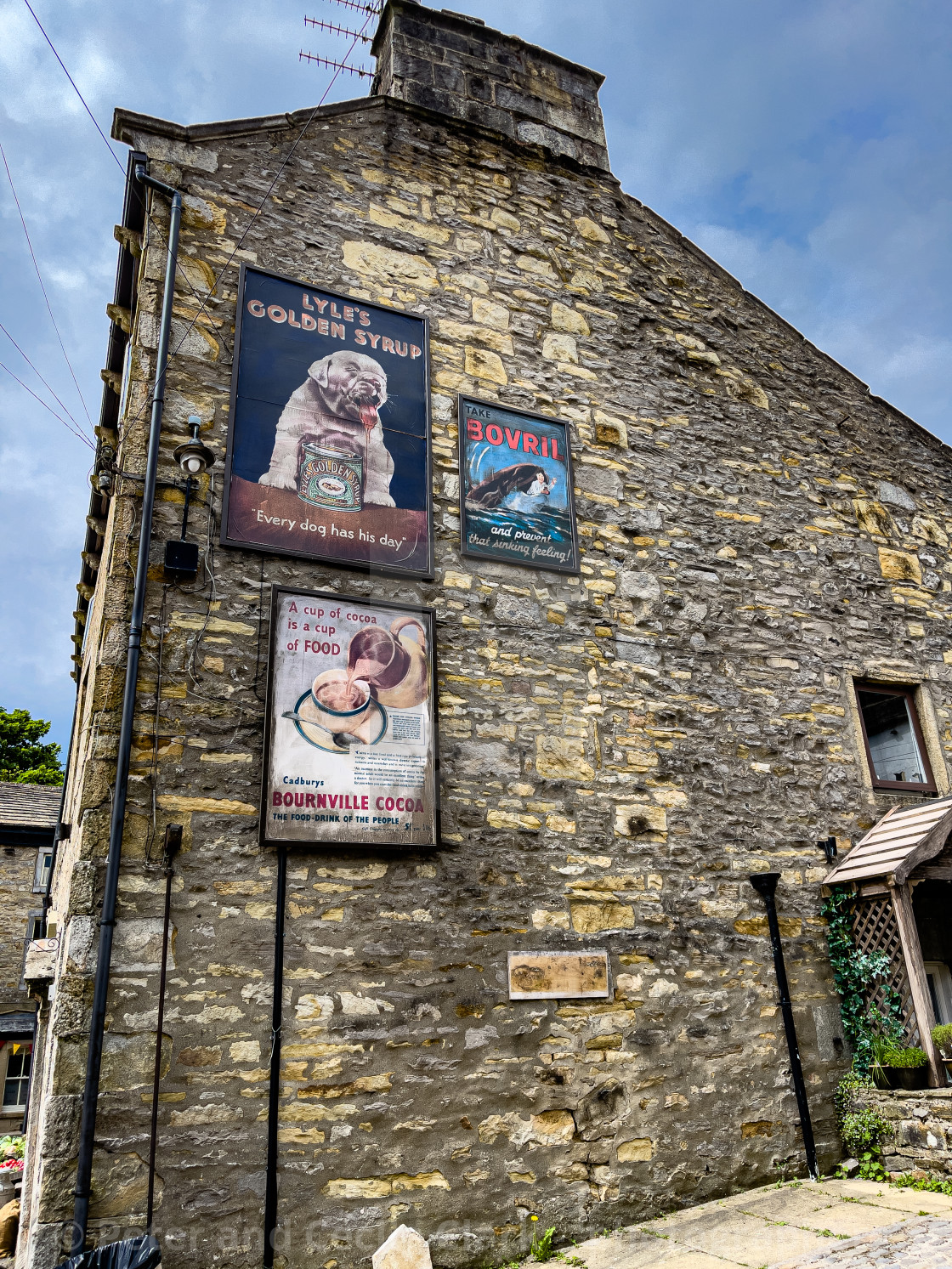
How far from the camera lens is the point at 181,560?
4.99 m

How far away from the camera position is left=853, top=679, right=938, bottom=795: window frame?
7.06 m

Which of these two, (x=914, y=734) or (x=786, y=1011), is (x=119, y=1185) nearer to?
(x=786, y=1011)

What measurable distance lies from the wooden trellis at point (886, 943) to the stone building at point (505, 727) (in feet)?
0.99

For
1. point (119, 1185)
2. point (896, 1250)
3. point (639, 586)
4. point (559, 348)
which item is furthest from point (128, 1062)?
point (559, 348)

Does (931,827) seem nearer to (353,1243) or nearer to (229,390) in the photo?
(353,1243)

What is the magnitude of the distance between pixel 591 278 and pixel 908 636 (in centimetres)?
416

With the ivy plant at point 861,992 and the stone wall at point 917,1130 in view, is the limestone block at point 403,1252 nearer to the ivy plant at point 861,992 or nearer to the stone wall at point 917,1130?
the stone wall at point 917,1130

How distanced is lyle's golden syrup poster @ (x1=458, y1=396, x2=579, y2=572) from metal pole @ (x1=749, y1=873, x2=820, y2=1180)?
8.47 feet

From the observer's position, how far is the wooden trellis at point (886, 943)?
19.1 ft

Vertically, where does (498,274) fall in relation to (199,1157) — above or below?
above

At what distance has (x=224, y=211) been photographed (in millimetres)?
6020

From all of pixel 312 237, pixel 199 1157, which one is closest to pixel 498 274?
pixel 312 237

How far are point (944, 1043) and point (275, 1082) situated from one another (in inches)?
166

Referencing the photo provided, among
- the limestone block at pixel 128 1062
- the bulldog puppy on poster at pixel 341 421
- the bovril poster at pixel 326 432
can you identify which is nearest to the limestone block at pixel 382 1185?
the limestone block at pixel 128 1062
